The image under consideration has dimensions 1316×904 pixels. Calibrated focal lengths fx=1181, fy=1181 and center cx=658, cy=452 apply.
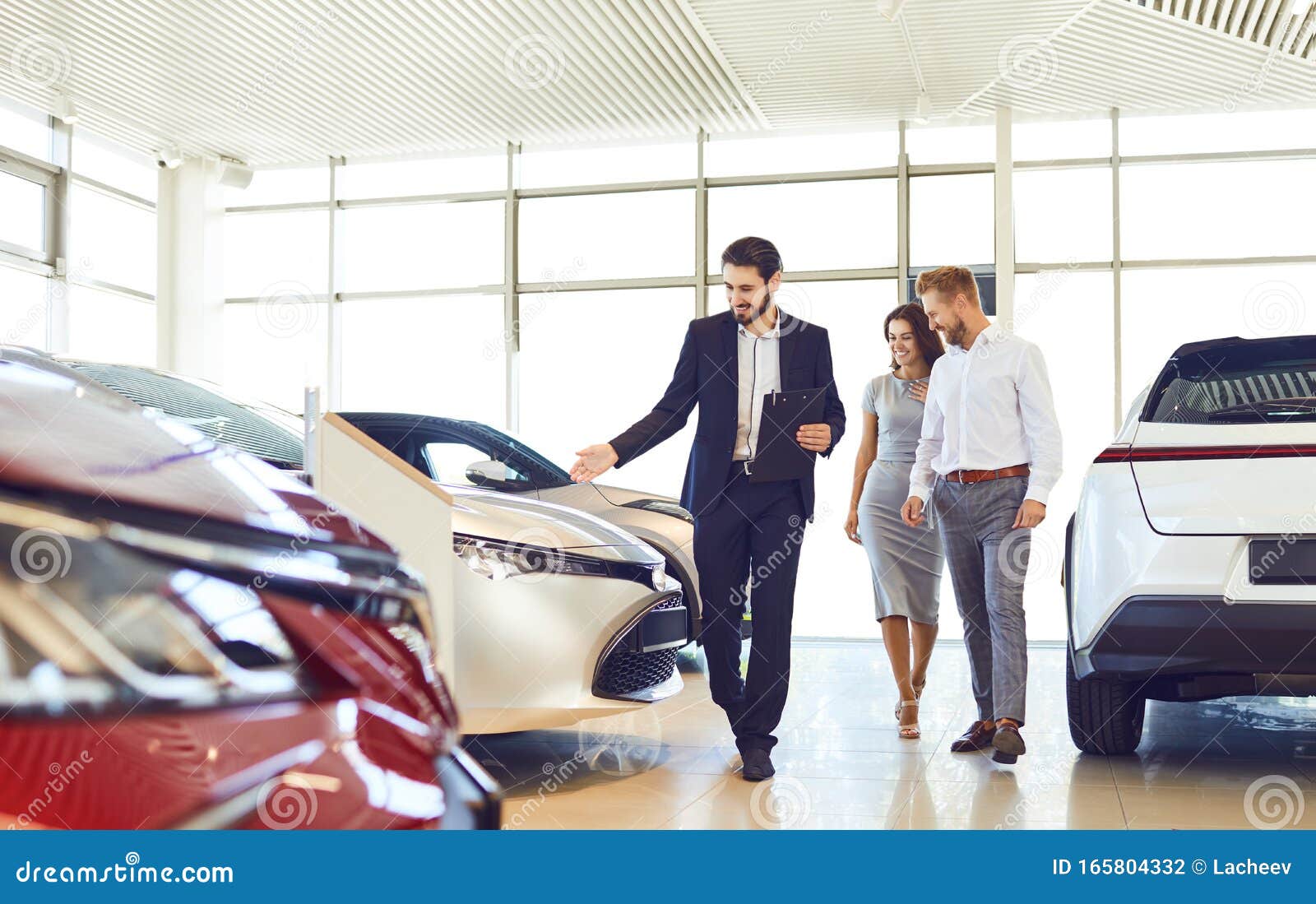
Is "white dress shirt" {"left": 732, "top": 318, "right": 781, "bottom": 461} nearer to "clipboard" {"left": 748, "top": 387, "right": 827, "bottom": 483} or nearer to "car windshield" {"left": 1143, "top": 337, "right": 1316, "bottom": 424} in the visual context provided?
"clipboard" {"left": 748, "top": 387, "right": 827, "bottom": 483}

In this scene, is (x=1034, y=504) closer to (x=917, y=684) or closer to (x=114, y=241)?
(x=917, y=684)

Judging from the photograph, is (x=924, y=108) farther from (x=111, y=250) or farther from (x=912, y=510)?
(x=111, y=250)

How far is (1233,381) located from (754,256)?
47.8 inches

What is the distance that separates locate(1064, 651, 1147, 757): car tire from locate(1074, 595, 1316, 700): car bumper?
412 mm

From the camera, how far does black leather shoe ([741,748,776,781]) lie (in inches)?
118

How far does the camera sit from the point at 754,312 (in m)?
3.19

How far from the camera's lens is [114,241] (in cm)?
876

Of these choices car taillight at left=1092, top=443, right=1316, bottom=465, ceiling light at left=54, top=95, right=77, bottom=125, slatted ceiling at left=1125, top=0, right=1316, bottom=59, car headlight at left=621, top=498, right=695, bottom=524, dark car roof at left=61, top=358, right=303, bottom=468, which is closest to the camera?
dark car roof at left=61, top=358, right=303, bottom=468

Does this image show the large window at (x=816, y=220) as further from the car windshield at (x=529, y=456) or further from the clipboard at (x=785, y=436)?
the clipboard at (x=785, y=436)

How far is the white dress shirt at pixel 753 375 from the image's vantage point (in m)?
3.18

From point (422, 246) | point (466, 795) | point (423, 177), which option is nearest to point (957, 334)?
point (466, 795)

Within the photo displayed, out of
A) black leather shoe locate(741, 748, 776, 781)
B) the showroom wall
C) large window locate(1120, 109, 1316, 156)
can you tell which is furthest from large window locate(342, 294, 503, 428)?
black leather shoe locate(741, 748, 776, 781)

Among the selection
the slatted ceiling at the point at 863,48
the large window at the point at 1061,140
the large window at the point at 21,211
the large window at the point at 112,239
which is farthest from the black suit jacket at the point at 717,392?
the large window at the point at 112,239

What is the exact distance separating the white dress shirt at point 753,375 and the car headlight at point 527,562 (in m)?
0.45
